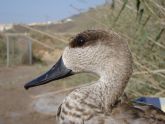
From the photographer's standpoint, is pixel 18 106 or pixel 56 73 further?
pixel 18 106

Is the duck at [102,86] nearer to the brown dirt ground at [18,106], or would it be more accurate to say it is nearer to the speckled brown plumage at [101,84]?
the speckled brown plumage at [101,84]

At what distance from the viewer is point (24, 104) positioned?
7219 mm

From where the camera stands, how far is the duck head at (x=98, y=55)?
78.3 inches

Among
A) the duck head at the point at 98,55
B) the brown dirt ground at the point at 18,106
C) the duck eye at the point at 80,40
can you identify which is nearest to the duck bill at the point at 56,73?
the duck head at the point at 98,55

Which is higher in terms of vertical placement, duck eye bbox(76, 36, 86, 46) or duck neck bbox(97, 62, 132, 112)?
duck eye bbox(76, 36, 86, 46)

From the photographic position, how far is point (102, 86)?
2.00m

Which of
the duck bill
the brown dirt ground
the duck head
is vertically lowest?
the brown dirt ground

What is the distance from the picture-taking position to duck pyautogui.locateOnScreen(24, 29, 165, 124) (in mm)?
1896

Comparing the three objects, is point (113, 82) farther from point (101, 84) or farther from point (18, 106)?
point (18, 106)

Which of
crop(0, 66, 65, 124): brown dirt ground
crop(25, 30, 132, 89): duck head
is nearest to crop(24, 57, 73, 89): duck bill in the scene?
crop(25, 30, 132, 89): duck head

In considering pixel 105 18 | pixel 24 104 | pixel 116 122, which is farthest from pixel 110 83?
pixel 24 104

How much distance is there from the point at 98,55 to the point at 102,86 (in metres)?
0.14

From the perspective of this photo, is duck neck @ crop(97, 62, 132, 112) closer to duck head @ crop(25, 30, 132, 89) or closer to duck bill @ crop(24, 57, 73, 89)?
duck head @ crop(25, 30, 132, 89)

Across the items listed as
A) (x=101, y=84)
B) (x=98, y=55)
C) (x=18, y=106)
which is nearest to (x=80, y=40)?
(x=98, y=55)
